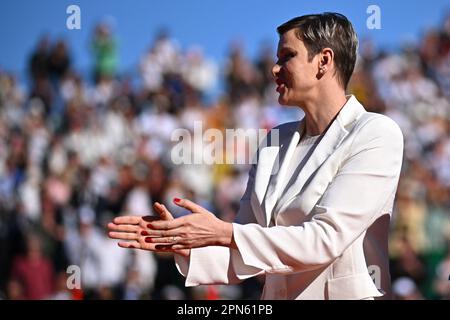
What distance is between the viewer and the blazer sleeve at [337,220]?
2334mm

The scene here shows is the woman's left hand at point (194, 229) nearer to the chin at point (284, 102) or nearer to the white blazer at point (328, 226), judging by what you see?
the white blazer at point (328, 226)

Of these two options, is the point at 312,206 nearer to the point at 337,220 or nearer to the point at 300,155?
the point at 337,220

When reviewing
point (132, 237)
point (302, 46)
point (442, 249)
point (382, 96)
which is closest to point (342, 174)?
point (302, 46)

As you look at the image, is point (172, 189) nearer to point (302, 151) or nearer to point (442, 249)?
point (442, 249)

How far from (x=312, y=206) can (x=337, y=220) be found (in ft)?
0.36

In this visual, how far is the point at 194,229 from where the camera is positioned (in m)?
2.33

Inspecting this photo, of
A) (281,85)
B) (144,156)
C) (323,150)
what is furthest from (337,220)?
(144,156)

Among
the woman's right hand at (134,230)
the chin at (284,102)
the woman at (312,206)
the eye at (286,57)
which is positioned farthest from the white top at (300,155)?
the woman's right hand at (134,230)

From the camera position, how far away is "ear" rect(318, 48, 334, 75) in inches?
101

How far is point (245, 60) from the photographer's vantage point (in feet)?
28.2

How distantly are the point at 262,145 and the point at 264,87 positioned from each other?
563cm

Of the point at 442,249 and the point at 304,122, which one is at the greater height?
the point at 304,122

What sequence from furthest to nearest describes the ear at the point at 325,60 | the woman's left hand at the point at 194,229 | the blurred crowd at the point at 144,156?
the blurred crowd at the point at 144,156 < the ear at the point at 325,60 < the woman's left hand at the point at 194,229

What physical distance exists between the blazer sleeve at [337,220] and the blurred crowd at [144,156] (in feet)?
13.9
